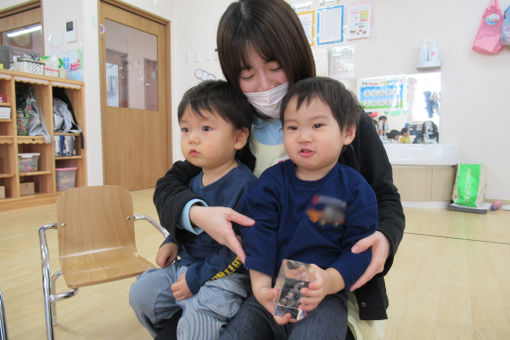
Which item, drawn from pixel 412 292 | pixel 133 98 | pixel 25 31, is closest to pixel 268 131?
pixel 412 292

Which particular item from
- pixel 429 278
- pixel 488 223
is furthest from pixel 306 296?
pixel 488 223

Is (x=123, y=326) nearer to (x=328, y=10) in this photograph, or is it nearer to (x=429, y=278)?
(x=429, y=278)

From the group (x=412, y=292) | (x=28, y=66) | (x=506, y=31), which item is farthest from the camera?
(x=28, y=66)

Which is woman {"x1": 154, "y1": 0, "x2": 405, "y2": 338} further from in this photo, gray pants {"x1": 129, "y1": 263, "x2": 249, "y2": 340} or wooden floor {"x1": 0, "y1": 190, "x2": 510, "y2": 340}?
wooden floor {"x1": 0, "y1": 190, "x2": 510, "y2": 340}

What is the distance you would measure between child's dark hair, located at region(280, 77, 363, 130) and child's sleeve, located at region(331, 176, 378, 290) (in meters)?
0.14

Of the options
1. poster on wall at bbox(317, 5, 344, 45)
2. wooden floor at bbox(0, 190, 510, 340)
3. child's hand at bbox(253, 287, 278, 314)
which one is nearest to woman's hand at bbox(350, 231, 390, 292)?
child's hand at bbox(253, 287, 278, 314)

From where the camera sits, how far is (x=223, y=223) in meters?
0.72

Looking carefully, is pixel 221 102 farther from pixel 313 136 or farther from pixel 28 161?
pixel 28 161

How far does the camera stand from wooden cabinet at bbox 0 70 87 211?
11.3ft

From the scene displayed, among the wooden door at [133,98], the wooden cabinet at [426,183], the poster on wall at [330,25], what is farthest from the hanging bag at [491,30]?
the wooden door at [133,98]

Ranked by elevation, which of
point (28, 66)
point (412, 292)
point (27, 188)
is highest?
point (28, 66)

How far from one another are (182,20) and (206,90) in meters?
4.96

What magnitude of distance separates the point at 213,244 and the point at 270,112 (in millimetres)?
362

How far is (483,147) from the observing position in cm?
368
